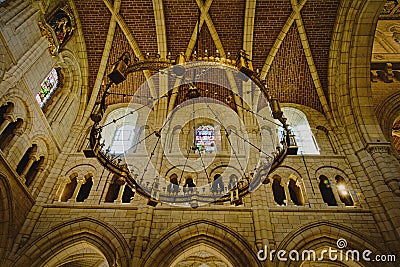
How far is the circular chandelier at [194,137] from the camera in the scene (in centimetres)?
584

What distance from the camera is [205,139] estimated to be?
36.1 ft

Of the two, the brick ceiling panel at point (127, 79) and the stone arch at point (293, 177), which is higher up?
the brick ceiling panel at point (127, 79)

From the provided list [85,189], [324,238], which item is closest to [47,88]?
[85,189]

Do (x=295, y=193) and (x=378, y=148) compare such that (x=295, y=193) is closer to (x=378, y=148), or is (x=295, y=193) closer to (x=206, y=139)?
(x=378, y=148)

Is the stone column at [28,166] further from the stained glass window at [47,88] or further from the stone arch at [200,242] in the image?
the stone arch at [200,242]

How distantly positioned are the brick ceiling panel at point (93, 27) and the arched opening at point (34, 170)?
3.84 m

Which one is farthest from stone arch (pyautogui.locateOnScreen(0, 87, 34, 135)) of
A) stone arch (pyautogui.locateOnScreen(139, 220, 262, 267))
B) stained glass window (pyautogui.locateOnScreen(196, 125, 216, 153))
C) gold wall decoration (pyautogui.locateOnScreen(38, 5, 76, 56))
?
stained glass window (pyautogui.locateOnScreen(196, 125, 216, 153))

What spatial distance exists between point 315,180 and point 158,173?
491cm

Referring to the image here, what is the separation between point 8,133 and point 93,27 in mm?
5458

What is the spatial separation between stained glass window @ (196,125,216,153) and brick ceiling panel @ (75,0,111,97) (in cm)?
480

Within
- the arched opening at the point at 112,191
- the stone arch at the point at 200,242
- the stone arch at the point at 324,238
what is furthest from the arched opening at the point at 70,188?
the stone arch at the point at 324,238

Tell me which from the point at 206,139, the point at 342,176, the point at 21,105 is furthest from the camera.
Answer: the point at 206,139

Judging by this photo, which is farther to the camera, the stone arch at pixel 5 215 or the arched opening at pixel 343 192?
the arched opening at pixel 343 192

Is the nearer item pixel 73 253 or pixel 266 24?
pixel 73 253
